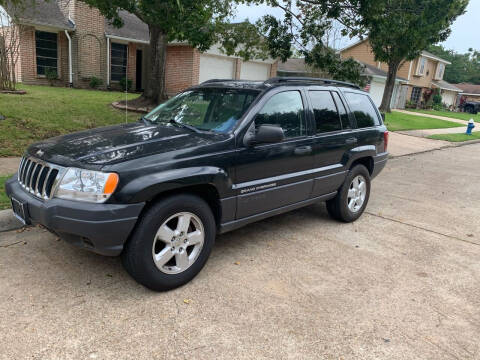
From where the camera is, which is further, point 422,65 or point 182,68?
point 422,65

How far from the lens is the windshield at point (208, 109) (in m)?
4.11

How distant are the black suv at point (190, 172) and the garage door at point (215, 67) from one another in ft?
51.4

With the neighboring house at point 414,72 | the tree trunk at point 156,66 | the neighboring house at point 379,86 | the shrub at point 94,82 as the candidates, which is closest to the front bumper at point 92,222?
the tree trunk at point 156,66

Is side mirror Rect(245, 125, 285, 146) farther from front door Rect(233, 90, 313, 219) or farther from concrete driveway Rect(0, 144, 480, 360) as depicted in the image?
concrete driveway Rect(0, 144, 480, 360)

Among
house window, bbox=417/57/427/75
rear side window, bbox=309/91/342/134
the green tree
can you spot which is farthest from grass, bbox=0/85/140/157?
house window, bbox=417/57/427/75

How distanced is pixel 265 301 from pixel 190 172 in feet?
4.17

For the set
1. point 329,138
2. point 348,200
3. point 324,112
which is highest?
point 324,112

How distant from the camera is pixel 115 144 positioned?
3561 millimetres

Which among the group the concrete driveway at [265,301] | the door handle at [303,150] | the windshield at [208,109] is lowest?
the concrete driveway at [265,301]

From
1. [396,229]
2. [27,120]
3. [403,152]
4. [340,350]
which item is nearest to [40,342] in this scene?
[340,350]

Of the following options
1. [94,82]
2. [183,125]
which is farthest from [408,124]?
[183,125]

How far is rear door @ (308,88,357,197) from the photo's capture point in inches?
189

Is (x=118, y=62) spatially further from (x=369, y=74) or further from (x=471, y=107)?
(x=471, y=107)

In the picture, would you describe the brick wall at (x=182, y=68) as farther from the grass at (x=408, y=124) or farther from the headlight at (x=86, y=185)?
the headlight at (x=86, y=185)
